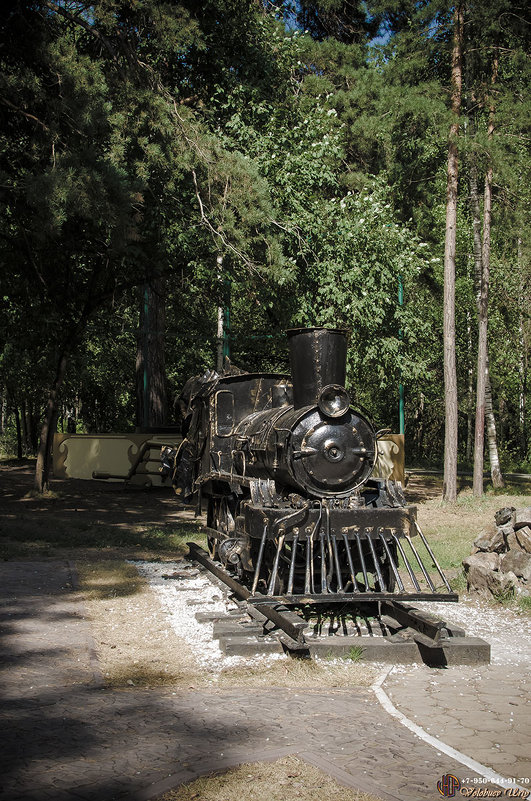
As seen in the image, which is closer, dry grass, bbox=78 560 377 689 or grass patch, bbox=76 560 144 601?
dry grass, bbox=78 560 377 689

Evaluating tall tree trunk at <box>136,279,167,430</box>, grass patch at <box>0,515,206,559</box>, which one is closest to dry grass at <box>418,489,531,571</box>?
grass patch at <box>0,515,206,559</box>

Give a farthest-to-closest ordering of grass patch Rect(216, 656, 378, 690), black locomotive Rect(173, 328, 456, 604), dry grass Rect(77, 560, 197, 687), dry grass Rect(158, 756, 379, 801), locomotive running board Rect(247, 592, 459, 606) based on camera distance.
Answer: black locomotive Rect(173, 328, 456, 604)
locomotive running board Rect(247, 592, 459, 606)
dry grass Rect(77, 560, 197, 687)
grass patch Rect(216, 656, 378, 690)
dry grass Rect(158, 756, 379, 801)

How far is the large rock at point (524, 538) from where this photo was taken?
342 inches

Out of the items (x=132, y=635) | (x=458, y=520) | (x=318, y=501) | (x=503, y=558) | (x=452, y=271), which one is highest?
(x=452, y=271)

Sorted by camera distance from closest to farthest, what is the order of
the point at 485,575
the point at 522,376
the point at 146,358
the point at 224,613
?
the point at 224,613 < the point at 485,575 < the point at 146,358 < the point at 522,376

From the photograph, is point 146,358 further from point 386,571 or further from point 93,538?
point 386,571

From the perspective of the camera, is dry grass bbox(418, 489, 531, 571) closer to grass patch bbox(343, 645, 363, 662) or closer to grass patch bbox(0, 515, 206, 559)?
grass patch bbox(0, 515, 206, 559)

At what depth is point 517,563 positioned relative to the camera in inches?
337

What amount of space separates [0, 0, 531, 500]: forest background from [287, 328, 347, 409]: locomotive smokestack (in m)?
4.87

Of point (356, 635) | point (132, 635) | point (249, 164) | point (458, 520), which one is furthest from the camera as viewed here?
point (458, 520)

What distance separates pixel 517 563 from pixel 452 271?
383 inches

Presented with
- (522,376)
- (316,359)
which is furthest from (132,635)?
(522,376)

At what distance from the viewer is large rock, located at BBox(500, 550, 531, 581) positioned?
8.38 metres

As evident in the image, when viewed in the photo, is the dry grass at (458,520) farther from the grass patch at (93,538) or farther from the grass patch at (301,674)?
the grass patch at (301,674)
